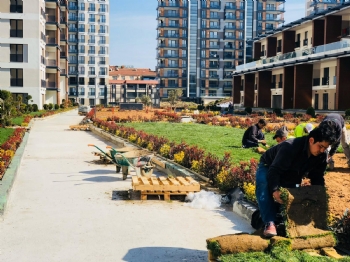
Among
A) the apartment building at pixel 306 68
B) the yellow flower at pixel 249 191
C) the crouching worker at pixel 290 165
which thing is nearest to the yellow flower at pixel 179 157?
the yellow flower at pixel 249 191

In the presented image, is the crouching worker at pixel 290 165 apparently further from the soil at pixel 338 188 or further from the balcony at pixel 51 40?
the balcony at pixel 51 40

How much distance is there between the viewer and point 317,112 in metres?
36.9

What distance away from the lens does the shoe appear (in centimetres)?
494

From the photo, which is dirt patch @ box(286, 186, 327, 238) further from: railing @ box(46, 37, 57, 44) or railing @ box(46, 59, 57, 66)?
railing @ box(46, 37, 57, 44)

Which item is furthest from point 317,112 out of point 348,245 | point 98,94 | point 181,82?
point 98,94

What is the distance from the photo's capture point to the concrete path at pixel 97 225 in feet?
18.9

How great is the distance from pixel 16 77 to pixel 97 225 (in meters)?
47.8

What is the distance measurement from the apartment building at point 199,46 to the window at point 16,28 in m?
54.9

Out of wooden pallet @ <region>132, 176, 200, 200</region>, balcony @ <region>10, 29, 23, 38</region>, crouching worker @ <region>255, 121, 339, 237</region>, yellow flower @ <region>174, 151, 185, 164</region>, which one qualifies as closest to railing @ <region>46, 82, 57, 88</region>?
balcony @ <region>10, 29, 23, 38</region>

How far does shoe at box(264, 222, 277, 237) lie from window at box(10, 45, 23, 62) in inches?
1977

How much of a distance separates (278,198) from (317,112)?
110 ft

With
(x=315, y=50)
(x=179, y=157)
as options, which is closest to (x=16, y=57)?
(x=315, y=50)

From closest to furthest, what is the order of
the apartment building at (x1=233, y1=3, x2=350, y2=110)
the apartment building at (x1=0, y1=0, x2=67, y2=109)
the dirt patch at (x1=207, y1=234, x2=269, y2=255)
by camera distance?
the dirt patch at (x1=207, y1=234, x2=269, y2=255) → the apartment building at (x1=233, y1=3, x2=350, y2=110) → the apartment building at (x1=0, y1=0, x2=67, y2=109)

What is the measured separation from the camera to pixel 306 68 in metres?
44.6
